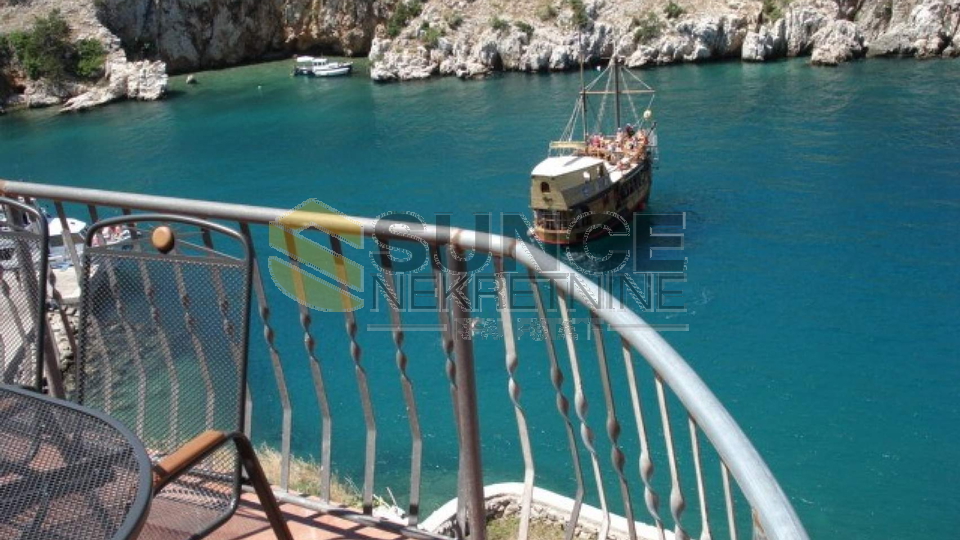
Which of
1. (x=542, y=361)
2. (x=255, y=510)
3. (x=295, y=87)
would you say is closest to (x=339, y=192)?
(x=542, y=361)

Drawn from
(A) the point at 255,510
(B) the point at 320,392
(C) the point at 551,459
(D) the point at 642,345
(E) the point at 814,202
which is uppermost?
(D) the point at 642,345

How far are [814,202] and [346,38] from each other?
4195cm

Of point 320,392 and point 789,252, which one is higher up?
point 320,392

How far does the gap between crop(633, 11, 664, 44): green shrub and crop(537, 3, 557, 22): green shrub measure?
16.3 ft

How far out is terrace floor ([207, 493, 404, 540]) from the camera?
3061 millimetres

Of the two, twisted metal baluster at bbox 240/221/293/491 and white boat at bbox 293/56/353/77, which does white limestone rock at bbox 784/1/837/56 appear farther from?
twisted metal baluster at bbox 240/221/293/491

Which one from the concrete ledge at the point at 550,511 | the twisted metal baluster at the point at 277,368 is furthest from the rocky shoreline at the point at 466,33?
the twisted metal baluster at the point at 277,368

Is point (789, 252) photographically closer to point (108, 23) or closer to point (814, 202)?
point (814, 202)

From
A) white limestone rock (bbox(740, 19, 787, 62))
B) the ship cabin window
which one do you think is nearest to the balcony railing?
the ship cabin window

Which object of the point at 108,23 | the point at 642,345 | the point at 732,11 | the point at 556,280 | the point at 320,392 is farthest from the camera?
the point at 108,23

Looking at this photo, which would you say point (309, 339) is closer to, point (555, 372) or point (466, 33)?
point (555, 372)

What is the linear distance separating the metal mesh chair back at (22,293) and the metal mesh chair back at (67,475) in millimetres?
635

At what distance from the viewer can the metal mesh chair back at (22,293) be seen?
9.68 feet

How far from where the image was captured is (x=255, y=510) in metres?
3.25
